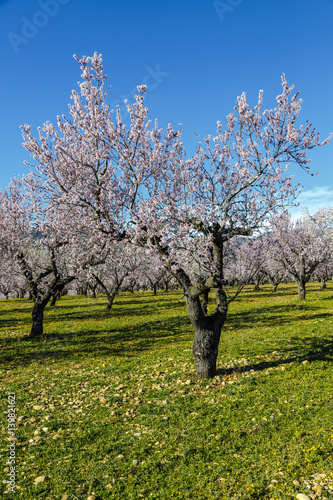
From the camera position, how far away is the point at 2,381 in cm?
1398

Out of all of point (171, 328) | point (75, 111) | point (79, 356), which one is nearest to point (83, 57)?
point (75, 111)

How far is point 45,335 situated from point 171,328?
972cm

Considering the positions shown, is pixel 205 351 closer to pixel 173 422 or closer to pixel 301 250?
pixel 173 422

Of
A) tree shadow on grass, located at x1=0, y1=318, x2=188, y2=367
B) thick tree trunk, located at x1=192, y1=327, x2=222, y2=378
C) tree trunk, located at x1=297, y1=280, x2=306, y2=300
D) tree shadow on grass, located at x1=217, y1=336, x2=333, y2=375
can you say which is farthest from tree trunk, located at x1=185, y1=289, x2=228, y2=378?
tree trunk, located at x1=297, y1=280, x2=306, y2=300

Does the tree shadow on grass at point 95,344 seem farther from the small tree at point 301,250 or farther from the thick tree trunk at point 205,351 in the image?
the small tree at point 301,250

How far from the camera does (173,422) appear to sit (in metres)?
8.98

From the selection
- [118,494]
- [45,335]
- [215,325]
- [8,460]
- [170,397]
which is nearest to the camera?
[118,494]

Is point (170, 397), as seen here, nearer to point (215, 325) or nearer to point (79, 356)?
point (215, 325)

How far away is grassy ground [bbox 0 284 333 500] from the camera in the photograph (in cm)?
648

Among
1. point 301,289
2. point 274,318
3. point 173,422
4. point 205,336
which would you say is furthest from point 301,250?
point 173,422

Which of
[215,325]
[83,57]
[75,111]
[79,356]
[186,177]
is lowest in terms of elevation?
[79,356]

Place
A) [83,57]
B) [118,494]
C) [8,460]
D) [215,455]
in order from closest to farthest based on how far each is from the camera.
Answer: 1. [118,494]
2. [215,455]
3. [8,460]
4. [83,57]

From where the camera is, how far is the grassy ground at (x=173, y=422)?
21.2 ft

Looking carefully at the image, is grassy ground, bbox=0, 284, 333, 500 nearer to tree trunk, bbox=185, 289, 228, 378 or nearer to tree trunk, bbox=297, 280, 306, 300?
tree trunk, bbox=185, 289, 228, 378
